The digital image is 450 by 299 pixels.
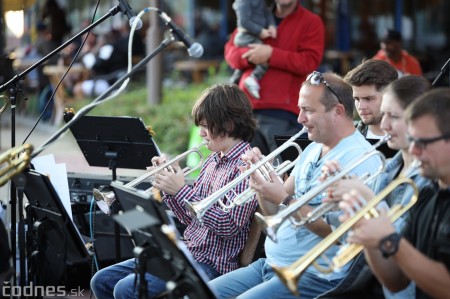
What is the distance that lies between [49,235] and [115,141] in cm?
116

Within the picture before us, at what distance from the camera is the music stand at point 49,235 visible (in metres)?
4.15

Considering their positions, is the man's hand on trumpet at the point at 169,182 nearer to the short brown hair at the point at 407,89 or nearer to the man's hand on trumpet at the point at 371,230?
the short brown hair at the point at 407,89

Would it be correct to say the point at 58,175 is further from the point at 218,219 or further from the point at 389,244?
the point at 389,244

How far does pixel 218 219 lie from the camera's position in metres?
4.32

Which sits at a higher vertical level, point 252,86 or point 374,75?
point 252,86

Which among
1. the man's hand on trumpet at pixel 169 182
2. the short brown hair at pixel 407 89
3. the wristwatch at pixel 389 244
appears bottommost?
the wristwatch at pixel 389 244

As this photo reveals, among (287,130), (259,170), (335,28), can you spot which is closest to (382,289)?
(259,170)

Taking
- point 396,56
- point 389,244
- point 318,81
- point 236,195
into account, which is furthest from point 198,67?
point 389,244

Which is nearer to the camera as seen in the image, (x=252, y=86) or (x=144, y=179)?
(x=144, y=179)

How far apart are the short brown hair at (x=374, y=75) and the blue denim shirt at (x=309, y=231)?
0.62 meters

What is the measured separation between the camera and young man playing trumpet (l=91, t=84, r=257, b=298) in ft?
14.4

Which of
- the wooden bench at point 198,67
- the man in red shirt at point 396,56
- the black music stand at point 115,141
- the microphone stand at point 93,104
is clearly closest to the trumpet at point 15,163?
the microphone stand at point 93,104

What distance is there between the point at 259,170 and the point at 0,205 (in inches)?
59.8

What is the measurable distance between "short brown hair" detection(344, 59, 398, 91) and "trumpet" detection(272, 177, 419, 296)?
4.66ft
